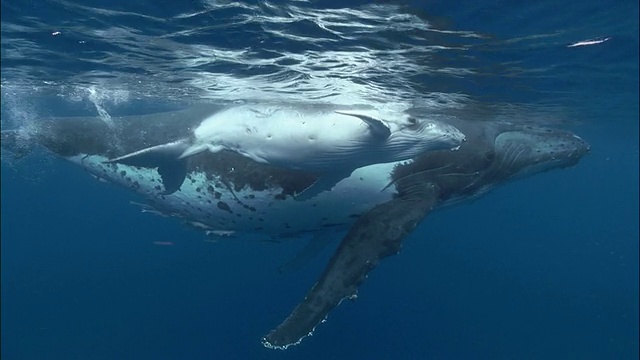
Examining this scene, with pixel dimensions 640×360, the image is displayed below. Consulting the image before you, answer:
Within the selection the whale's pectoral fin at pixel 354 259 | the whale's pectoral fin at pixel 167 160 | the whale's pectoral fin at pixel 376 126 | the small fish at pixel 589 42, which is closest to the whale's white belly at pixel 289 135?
the whale's pectoral fin at pixel 376 126

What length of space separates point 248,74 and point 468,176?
667cm

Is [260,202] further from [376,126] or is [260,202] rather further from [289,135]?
[376,126]

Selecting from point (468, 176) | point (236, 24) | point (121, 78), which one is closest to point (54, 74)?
point (121, 78)

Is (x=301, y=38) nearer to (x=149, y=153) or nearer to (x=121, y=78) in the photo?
(x=149, y=153)

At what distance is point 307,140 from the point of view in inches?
325

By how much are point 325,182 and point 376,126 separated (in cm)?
152

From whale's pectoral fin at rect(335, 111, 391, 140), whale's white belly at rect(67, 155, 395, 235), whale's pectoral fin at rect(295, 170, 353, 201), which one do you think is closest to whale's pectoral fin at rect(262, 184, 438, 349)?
whale's white belly at rect(67, 155, 395, 235)

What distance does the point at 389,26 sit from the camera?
31.2 feet

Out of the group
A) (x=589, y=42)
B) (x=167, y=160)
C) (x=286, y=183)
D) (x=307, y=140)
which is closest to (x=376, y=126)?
(x=307, y=140)

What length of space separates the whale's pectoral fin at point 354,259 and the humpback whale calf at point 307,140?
0.87m

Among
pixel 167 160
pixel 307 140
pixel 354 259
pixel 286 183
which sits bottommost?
Answer: pixel 354 259

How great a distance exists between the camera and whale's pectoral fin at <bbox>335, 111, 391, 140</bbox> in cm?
724

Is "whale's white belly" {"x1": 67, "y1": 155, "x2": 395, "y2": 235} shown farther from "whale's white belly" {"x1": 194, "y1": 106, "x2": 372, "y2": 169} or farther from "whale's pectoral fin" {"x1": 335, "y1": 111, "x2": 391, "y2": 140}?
"whale's pectoral fin" {"x1": 335, "y1": 111, "x2": 391, "y2": 140}

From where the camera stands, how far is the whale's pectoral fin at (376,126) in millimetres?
7238
